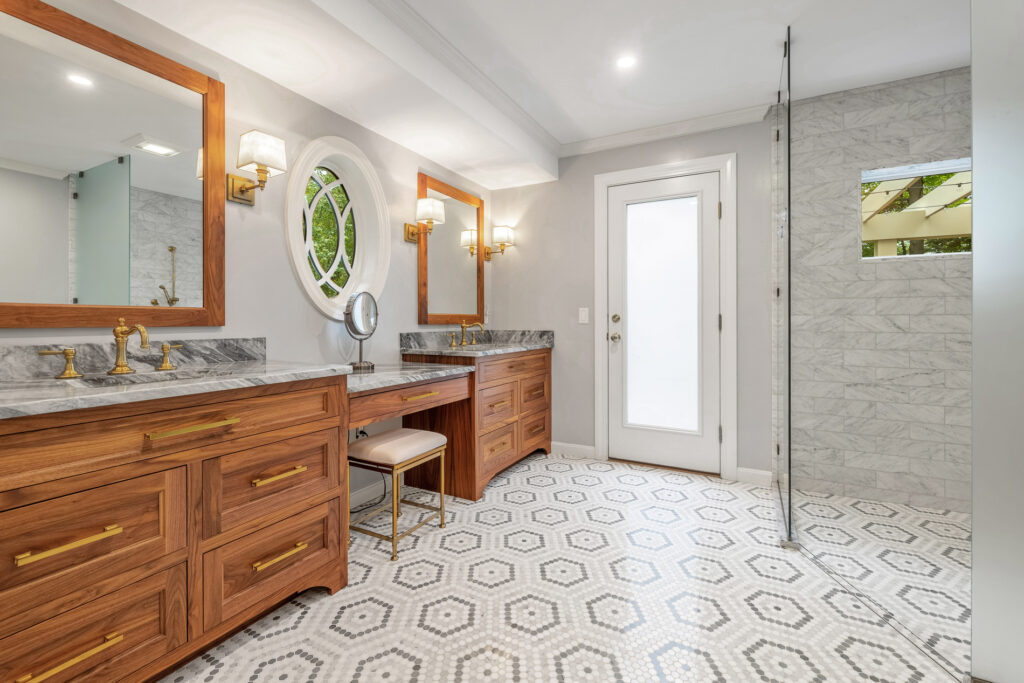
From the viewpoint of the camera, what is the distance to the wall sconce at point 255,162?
5.90 feet

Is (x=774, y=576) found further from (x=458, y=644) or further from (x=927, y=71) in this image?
(x=927, y=71)

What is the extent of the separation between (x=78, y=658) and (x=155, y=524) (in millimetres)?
303

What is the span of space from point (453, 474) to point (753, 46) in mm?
2840

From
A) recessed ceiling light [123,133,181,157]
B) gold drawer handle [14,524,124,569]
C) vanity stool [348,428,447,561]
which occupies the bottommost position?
vanity stool [348,428,447,561]

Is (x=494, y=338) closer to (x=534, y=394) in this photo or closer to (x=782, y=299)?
(x=534, y=394)

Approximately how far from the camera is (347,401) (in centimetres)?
173

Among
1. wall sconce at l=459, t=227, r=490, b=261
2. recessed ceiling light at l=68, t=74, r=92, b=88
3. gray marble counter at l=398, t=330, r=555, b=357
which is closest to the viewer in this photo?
recessed ceiling light at l=68, t=74, r=92, b=88

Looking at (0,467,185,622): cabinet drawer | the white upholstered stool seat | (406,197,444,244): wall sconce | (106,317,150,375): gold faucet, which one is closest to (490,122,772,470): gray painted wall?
(406,197,444,244): wall sconce

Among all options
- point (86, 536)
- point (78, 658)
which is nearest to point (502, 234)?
point (86, 536)

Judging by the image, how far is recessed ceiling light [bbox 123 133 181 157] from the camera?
1.60m

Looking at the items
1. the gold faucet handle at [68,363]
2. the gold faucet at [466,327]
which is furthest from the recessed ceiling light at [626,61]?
the gold faucet handle at [68,363]

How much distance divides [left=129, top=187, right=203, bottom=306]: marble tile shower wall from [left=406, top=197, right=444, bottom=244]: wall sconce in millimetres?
1255

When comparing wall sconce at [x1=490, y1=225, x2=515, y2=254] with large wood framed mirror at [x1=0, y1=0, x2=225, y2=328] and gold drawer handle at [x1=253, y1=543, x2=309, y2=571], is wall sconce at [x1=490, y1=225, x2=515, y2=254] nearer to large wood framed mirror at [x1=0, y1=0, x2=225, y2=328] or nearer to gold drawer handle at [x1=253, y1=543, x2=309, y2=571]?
large wood framed mirror at [x1=0, y1=0, x2=225, y2=328]

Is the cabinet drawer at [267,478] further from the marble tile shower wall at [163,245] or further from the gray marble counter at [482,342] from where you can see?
the gray marble counter at [482,342]
